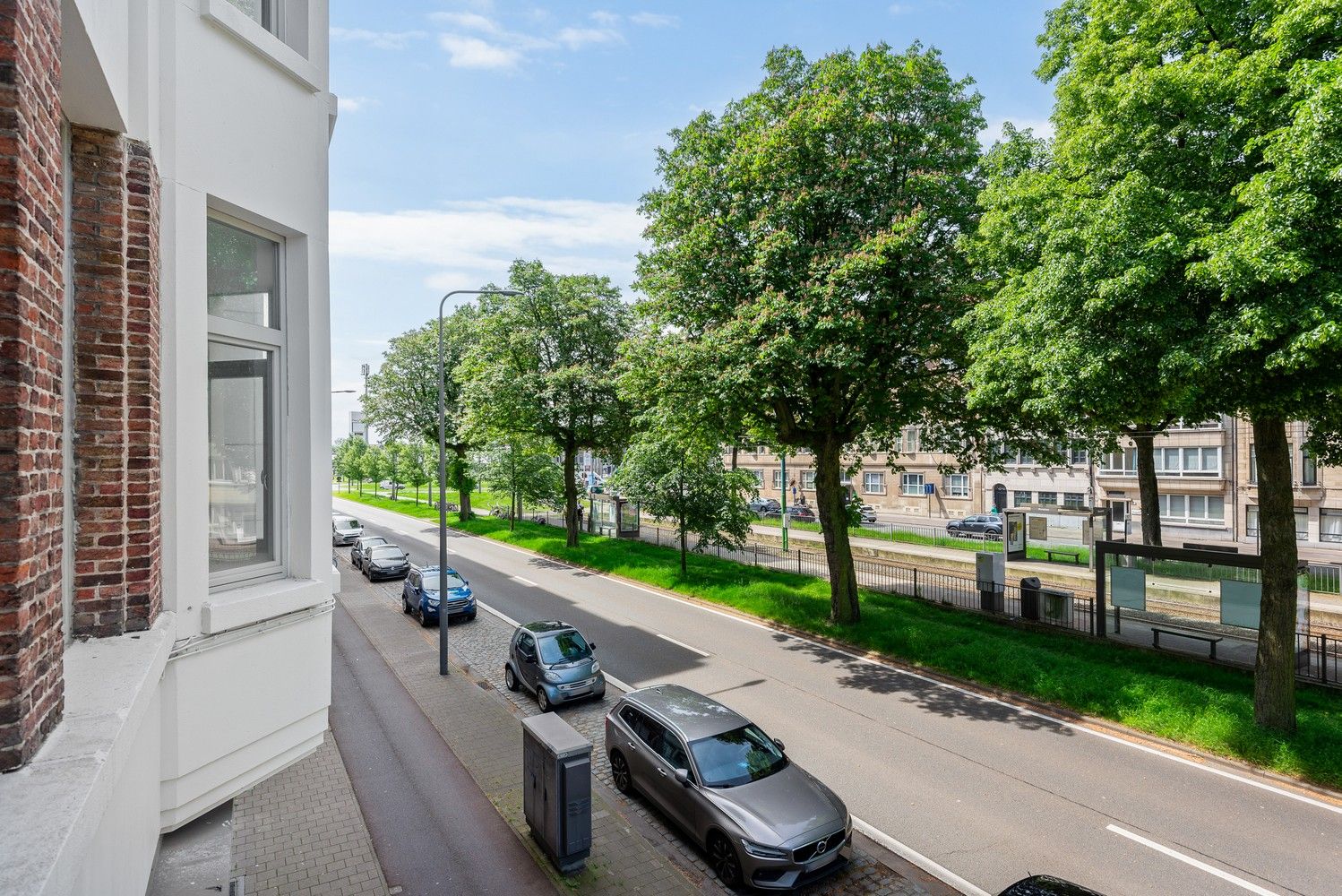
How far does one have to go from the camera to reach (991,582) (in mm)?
19938

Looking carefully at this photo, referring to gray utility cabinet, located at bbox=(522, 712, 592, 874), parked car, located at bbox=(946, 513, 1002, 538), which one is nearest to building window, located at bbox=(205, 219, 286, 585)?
gray utility cabinet, located at bbox=(522, 712, 592, 874)

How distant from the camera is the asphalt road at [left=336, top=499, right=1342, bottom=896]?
325 inches

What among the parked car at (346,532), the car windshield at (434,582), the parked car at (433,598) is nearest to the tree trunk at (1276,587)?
the parked car at (433,598)

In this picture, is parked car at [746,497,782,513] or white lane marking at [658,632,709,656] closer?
white lane marking at [658,632,709,656]

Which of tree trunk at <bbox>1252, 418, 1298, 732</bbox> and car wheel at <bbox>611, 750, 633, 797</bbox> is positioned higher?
tree trunk at <bbox>1252, 418, 1298, 732</bbox>

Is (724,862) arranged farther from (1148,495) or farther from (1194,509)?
(1194,509)

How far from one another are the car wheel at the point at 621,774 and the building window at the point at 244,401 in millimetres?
6684

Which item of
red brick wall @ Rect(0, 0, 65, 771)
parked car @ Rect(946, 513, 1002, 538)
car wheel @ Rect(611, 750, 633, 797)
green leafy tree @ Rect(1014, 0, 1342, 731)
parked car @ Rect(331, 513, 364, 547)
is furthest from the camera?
parked car @ Rect(946, 513, 1002, 538)

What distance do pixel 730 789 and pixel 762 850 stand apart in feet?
2.90

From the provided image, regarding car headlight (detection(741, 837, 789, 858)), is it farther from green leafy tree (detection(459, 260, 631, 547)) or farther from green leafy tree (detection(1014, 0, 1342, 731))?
green leafy tree (detection(459, 260, 631, 547))

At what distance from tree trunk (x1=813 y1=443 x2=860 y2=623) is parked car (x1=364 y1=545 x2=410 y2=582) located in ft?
54.0

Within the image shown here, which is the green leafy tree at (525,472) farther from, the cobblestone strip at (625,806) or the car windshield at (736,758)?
the car windshield at (736,758)

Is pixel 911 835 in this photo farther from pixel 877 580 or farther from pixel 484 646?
pixel 877 580

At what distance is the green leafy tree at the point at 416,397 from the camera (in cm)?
4544
